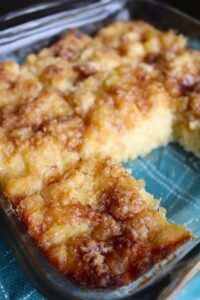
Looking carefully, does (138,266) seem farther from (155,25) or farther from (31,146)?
(155,25)

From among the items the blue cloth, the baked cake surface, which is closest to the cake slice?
the baked cake surface

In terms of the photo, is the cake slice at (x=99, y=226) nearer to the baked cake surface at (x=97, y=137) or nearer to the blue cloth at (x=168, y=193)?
the baked cake surface at (x=97, y=137)

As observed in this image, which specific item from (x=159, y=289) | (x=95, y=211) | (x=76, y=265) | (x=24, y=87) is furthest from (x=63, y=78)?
(x=159, y=289)

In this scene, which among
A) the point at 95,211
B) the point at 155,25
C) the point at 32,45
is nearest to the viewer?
the point at 95,211

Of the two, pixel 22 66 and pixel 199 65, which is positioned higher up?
pixel 199 65

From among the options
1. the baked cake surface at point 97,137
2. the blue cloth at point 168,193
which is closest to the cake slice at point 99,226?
the baked cake surface at point 97,137

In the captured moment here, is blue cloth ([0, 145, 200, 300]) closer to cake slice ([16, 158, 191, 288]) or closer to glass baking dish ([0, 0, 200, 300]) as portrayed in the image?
glass baking dish ([0, 0, 200, 300])

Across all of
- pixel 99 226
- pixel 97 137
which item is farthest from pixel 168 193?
pixel 99 226

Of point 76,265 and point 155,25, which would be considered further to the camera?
point 155,25
